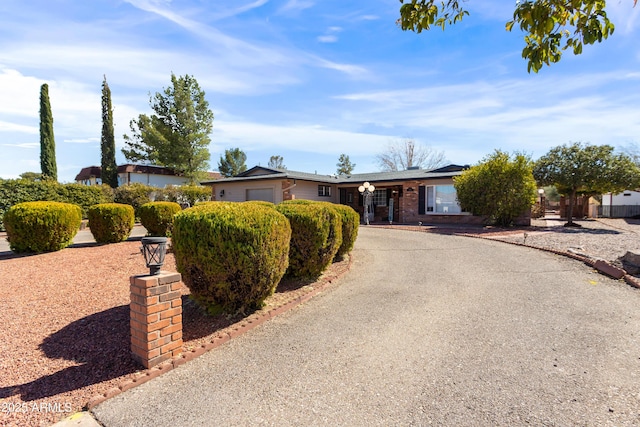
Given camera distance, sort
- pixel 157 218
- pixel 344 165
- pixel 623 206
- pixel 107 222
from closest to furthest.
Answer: pixel 107 222, pixel 157 218, pixel 623 206, pixel 344 165

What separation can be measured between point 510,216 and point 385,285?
465 inches

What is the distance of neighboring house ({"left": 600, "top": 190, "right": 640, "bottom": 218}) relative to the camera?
85.2 ft

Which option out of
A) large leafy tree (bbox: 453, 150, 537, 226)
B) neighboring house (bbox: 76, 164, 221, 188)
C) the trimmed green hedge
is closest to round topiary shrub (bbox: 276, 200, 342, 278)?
large leafy tree (bbox: 453, 150, 537, 226)

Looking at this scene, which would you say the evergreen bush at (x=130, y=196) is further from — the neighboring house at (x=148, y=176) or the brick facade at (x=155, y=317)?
the brick facade at (x=155, y=317)

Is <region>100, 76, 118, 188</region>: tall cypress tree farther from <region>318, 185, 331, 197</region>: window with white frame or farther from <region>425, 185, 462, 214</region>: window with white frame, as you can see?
<region>425, 185, 462, 214</region>: window with white frame

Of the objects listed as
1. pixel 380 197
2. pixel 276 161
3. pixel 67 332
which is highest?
pixel 276 161

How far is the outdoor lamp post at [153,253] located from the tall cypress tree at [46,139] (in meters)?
26.1

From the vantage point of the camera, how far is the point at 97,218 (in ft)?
28.2

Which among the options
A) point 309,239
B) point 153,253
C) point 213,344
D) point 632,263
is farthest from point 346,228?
point 632,263

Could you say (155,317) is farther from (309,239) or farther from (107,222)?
(107,222)

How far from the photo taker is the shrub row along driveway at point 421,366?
230 centimetres

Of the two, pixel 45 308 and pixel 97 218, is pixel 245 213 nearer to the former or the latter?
pixel 45 308

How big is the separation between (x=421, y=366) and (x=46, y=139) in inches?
1139

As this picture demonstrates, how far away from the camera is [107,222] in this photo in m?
8.60
